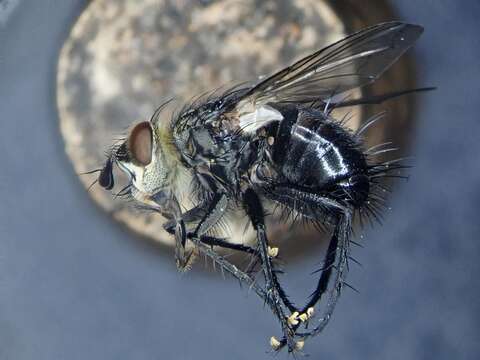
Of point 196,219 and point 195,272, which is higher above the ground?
point 196,219

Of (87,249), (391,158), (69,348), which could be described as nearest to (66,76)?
(87,249)

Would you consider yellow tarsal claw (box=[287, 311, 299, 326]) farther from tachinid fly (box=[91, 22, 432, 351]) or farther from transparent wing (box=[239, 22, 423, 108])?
transparent wing (box=[239, 22, 423, 108])

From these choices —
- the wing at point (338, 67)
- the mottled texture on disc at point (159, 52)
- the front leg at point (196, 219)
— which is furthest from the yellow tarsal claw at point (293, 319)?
the mottled texture on disc at point (159, 52)

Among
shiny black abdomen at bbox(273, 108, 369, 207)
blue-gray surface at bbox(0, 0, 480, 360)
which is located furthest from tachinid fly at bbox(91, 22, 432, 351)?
blue-gray surface at bbox(0, 0, 480, 360)

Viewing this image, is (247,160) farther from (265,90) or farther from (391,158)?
(391,158)

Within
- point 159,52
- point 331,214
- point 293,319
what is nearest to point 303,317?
point 293,319

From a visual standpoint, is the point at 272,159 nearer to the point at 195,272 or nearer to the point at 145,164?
the point at 145,164
